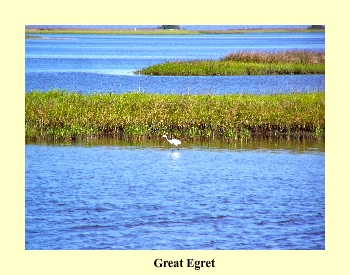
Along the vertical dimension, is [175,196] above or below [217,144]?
below

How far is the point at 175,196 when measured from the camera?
676 inches

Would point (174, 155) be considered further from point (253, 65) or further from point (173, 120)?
point (253, 65)

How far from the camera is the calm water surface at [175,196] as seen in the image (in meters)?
14.5

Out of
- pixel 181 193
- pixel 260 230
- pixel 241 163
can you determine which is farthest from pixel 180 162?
pixel 260 230

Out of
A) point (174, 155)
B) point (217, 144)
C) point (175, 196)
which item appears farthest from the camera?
point (217, 144)

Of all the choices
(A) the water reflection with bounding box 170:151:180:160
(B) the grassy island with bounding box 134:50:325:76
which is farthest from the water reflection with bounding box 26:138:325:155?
(B) the grassy island with bounding box 134:50:325:76

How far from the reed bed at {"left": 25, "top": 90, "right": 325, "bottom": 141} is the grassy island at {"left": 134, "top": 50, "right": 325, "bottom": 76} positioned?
17.6 meters

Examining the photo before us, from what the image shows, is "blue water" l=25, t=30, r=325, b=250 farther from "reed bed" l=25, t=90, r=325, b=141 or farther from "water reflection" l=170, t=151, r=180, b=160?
"reed bed" l=25, t=90, r=325, b=141

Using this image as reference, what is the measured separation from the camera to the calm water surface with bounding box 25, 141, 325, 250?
14.5 metres

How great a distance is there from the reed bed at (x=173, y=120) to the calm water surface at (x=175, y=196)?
0.91 meters

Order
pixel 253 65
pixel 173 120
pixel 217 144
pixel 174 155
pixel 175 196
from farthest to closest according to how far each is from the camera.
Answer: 1. pixel 253 65
2. pixel 173 120
3. pixel 217 144
4. pixel 174 155
5. pixel 175 196

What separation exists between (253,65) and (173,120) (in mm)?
21388

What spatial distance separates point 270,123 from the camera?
23125 mm

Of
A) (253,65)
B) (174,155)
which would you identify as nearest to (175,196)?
(174,155)
